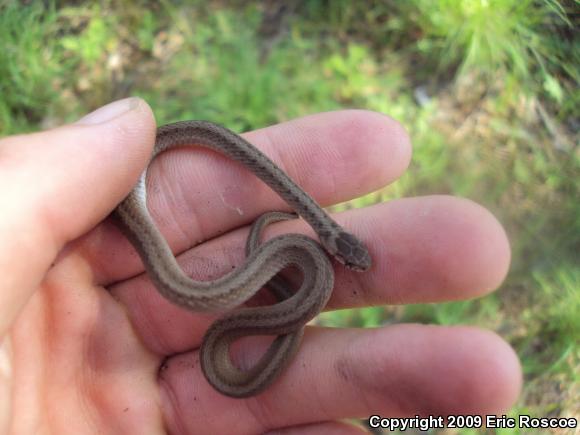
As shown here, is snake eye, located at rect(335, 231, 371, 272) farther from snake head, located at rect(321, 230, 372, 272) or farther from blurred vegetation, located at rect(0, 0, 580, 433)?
blurred vegetation, located at rect(0, 0, 580, 433)

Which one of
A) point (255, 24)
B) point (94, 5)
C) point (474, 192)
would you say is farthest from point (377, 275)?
point (94, 5)

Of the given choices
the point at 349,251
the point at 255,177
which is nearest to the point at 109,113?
the point at 255,177

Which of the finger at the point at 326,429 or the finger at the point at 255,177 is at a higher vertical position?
the finger at the point at 255,177

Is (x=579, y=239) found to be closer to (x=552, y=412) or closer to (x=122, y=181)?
(x=552, y=412)

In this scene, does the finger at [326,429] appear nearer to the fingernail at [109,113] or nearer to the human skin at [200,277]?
the human skin at [200,277]

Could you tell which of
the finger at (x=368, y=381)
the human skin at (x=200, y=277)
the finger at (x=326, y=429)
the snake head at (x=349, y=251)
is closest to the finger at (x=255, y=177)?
the human skin at (x=200, y=277)

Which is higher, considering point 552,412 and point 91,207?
point 91,207

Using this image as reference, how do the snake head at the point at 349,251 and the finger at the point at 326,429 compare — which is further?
the snake head at the point at 349,251

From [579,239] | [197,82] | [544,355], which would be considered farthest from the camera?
[197,82]
